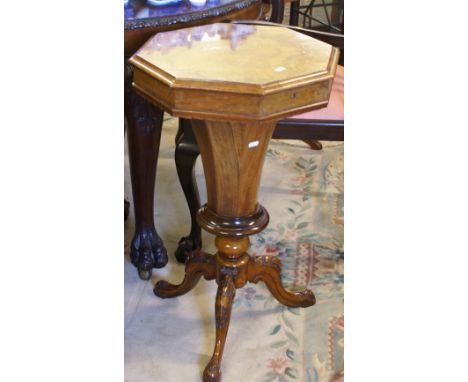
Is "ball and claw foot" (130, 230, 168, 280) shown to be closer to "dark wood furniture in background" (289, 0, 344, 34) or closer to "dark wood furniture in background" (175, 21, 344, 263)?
"dark wood furniture in background" (175, 21, 344, 263)

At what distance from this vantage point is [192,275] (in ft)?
5.57

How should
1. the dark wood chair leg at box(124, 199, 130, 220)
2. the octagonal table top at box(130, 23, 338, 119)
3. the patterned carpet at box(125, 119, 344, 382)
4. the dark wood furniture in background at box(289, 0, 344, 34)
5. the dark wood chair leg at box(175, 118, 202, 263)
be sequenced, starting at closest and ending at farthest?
the octagonal table top at box(130, 23, 338, 119) → the patterned carpet at box(125, 119, 344, 382) → the dark wood chair leg at box(175, 118, 202, 263) → the dark wood chair leg at box(124, 199, 130, 220) → the dark wood furniture in background at box(289, 0, 344, 34)

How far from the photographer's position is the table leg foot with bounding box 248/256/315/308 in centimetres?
162

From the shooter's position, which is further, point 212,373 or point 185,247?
point 185,247

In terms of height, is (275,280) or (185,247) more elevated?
(275,280)

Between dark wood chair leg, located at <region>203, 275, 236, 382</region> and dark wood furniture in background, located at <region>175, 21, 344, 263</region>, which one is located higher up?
dark wood furniture in background, located at <region>175, 21, 344, 263</region>

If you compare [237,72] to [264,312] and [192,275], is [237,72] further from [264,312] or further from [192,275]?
[264,312]

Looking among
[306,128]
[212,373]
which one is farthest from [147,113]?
[212,373]

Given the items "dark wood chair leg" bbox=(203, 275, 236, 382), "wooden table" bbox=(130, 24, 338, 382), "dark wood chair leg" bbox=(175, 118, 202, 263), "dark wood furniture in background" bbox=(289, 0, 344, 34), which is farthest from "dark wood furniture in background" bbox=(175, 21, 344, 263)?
"dark wood furniture in background" bbox=(289, 0, 344, 34)

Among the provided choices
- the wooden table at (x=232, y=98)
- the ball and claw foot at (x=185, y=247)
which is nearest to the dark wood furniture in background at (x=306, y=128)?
the ball and claw foot at (x=185, y=247)

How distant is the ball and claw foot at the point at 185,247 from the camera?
196cm

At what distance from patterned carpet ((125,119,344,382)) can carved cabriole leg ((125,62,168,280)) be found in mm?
70

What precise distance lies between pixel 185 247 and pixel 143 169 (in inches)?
12.9

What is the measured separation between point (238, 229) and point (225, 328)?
270 millimetres
